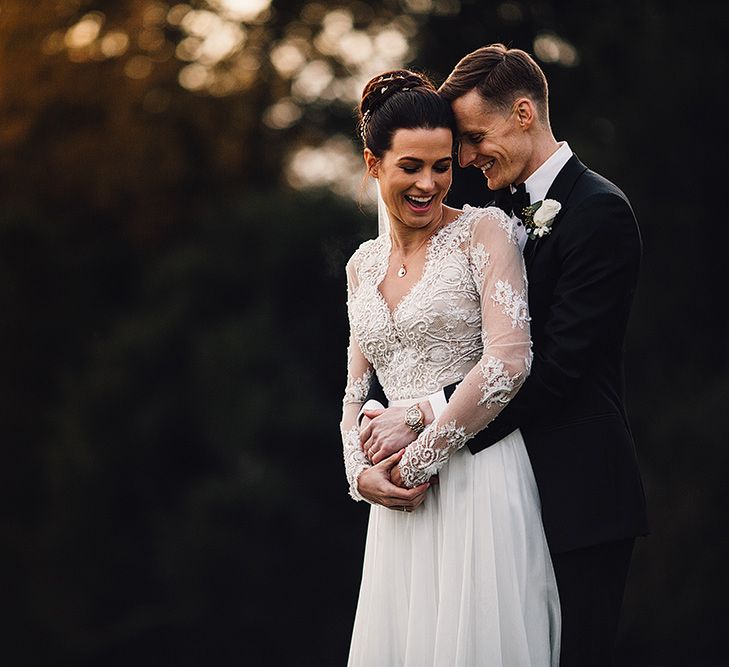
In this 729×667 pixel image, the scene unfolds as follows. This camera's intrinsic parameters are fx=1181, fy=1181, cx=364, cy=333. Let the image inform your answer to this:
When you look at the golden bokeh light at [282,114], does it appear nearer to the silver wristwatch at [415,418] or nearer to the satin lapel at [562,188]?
the satin lapel at [562,188]

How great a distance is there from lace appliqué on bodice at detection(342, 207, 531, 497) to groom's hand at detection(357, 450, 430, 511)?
0.13 ft

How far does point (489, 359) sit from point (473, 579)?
22.9 inches

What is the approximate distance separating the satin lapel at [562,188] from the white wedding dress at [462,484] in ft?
0.41

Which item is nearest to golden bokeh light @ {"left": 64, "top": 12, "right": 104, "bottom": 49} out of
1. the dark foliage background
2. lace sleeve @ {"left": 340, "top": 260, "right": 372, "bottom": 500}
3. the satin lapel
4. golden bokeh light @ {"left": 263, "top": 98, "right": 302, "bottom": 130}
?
the dark foliage background

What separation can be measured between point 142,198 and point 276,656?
13.9 ft

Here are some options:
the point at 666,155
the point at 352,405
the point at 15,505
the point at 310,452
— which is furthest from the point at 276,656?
the point at 352,405

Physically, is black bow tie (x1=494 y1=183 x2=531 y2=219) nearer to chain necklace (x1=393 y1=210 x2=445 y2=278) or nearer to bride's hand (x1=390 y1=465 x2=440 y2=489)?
chain necklace (x1=393 y1=210 x2=445 y2=278)

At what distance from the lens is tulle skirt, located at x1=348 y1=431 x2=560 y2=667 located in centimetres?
303

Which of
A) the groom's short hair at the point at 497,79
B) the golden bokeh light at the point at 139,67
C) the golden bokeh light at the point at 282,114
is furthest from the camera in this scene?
the golden bokeh light at the point at 139,67

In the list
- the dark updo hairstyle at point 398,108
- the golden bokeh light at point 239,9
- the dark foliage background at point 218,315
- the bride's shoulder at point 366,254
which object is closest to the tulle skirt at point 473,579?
the bride's shoulder at point 366,254

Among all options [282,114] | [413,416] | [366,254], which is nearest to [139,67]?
[282,114]

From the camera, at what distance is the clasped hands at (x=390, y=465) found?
3121mm

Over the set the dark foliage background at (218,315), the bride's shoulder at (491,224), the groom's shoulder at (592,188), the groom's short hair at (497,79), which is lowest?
the dark foliage background at (218,315)

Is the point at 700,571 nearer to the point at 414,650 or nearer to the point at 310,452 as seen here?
the point at 310,452
